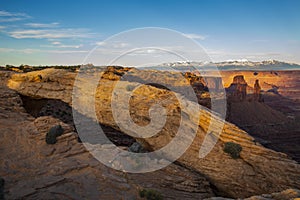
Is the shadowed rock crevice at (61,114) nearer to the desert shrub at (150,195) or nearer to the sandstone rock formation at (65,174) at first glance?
the sandstone rock formation at (65,174)

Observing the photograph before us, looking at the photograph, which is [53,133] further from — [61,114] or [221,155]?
[61,114]

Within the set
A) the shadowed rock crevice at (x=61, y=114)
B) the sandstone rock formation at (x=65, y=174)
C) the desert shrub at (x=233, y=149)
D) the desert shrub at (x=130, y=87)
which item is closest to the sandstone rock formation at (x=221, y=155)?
the desert shrub at (x=233, y=149)

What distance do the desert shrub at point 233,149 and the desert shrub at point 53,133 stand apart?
357 inches

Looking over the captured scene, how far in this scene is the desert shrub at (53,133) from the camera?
12.3 m

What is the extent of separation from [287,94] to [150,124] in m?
122

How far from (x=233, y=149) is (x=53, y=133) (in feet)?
Answer: 31.4

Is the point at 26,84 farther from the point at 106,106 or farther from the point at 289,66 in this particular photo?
the point at 289,66

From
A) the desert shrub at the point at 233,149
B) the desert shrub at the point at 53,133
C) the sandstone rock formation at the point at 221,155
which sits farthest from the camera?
the desert shrub at the point at 53,133

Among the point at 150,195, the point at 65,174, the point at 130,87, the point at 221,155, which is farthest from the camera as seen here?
the point at 130,87

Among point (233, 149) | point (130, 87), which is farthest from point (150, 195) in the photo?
point (130, 87)

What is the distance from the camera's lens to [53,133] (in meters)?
12.6

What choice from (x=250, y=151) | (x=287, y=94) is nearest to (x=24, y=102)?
(x=250, y=151)

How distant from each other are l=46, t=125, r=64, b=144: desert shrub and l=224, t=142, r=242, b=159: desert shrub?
9059 millimetres

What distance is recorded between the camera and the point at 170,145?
13398mm
